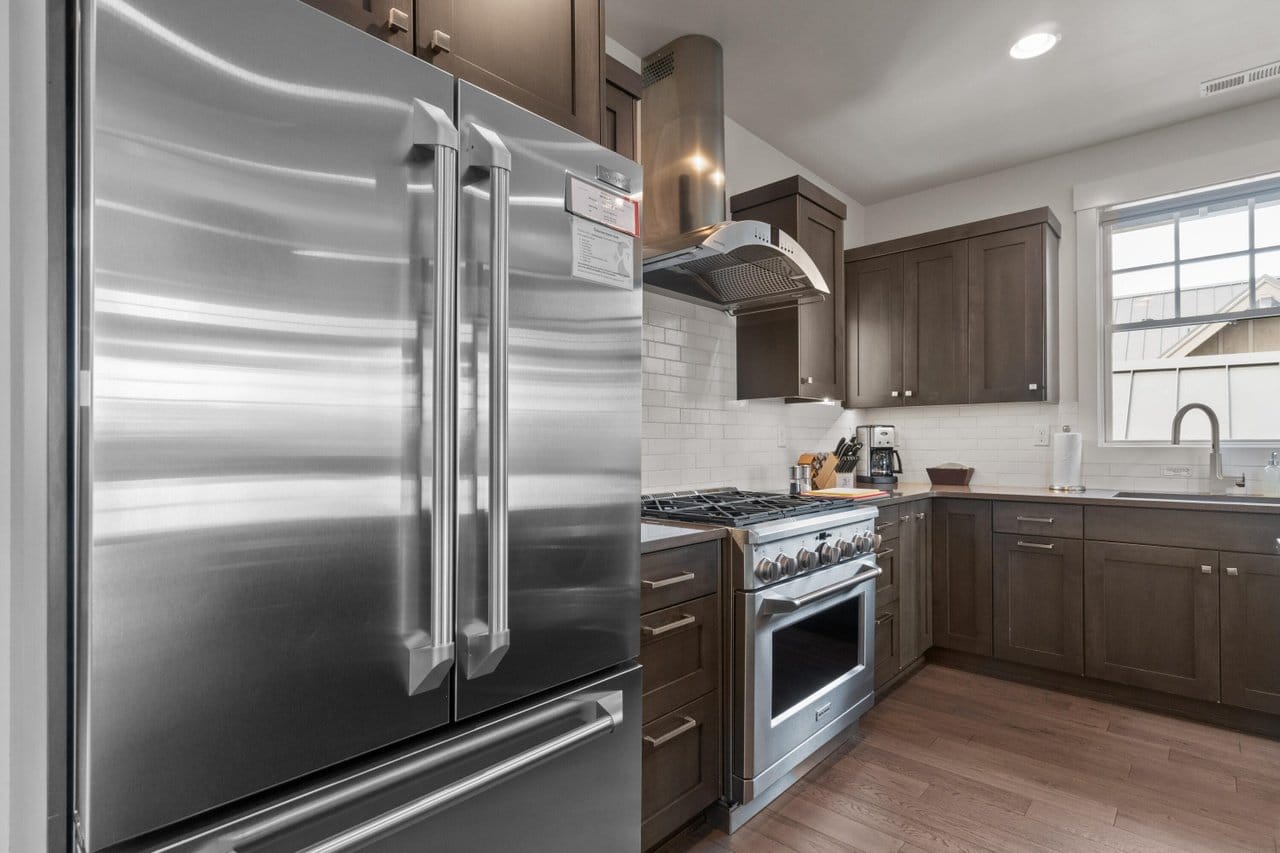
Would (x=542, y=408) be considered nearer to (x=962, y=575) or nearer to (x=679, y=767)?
(x=679, y=767)

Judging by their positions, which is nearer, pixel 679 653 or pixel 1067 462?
pixel 679 653

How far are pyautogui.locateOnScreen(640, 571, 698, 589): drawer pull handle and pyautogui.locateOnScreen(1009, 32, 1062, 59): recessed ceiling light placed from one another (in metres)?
2.62

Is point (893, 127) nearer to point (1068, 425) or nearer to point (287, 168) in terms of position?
point (1068, 425)

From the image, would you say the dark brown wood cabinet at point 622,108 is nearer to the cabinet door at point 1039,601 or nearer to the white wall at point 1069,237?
the cabinet door at point 1039,601

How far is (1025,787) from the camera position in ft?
7.34

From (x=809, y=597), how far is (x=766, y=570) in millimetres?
276

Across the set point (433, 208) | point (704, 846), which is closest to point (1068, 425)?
point (704, 846)

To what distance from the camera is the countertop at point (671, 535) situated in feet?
5.58

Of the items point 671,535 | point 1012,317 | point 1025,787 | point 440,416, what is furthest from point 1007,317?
point 440,416

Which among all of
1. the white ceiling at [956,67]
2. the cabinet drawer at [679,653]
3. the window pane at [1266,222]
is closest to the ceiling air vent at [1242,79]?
the white ceiling at [956,67]

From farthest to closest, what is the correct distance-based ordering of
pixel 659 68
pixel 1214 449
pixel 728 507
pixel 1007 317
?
pixel 1007 317, pixel 1214 449, pixel 659 68, pixel 728 507

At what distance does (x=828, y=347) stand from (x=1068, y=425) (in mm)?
1558

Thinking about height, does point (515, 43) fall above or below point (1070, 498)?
above

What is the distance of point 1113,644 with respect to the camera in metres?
2.96
